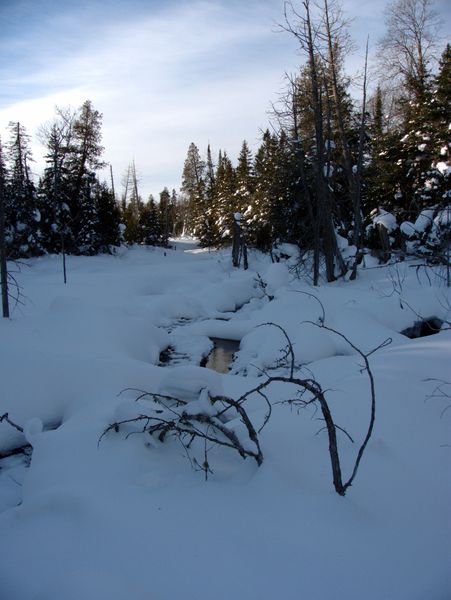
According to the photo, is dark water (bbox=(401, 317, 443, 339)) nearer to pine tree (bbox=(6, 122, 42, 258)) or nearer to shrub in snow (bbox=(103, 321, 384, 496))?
shrub in snow (bbox=(103, 321, 384, 496))

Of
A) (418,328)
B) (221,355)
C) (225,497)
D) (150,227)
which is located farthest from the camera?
(150,227)

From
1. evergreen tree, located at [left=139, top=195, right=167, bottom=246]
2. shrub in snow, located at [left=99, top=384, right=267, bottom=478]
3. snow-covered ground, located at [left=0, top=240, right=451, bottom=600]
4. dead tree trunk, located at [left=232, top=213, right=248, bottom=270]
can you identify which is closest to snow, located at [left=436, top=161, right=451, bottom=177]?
snow-covered ground, located at [left=0, top=240, right=451, bottom=600]

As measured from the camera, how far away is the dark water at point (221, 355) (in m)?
8.64

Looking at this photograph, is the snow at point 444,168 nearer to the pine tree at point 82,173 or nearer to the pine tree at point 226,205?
the pine tree at point 226,205

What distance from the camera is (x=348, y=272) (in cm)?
1319

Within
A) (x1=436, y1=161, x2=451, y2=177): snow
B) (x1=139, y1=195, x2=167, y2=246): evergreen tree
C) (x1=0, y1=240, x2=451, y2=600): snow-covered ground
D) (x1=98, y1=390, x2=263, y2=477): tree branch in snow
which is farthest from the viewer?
(x1=139, y1=195, x2=167, y2=246): evergreen tree

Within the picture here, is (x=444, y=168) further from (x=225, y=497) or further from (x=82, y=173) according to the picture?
(x=82, y=173)

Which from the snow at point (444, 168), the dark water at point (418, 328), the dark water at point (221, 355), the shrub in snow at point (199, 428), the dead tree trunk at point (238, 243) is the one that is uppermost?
the snow at point (444, 168)

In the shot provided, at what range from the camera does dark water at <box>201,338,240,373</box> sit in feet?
28.3

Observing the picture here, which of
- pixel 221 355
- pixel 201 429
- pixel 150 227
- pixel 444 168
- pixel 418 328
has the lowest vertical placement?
pixel 221 355

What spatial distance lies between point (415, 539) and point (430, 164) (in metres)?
14.7

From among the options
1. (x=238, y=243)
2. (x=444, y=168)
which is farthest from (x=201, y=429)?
(x=238, y=243)

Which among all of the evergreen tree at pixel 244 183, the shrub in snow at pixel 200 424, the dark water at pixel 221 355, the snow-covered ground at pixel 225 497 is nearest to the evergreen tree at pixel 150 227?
the evergreen tree at pixel 244 183

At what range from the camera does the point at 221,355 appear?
959 centimetres
